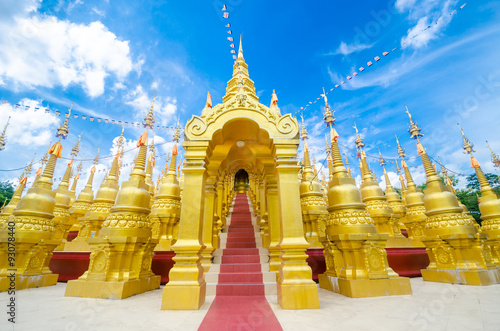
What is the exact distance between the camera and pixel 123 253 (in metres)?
5.91

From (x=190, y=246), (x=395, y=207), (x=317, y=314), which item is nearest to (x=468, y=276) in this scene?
(x=317, y=314)

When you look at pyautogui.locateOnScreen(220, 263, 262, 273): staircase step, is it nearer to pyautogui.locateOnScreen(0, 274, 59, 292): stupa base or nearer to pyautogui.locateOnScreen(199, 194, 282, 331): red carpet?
pyautogui.locateOnScreen(199, 194, 282, 331): red carpet

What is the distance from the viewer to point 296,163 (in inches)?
213

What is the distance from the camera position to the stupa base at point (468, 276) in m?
6.36

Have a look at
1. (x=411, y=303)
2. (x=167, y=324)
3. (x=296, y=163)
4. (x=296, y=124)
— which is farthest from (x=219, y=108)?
(x=411, y=303)

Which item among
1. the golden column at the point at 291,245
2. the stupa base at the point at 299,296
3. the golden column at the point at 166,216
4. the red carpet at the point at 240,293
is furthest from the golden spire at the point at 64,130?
the stupa base at the point at 299,296

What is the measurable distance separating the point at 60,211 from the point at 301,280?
14631 millimetres

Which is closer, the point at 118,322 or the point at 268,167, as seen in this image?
the point at 118,322

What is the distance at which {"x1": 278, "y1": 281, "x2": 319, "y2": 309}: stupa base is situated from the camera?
171 inches

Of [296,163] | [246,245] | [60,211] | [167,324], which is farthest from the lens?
[60,211]

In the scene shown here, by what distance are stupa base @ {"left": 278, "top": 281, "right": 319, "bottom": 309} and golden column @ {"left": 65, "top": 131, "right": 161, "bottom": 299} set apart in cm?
399

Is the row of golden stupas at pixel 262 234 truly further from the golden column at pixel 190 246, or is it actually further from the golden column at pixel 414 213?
the golden column at pixel 414 213

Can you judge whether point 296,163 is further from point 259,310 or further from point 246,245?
point 246,245

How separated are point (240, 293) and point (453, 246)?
6.95 meters
